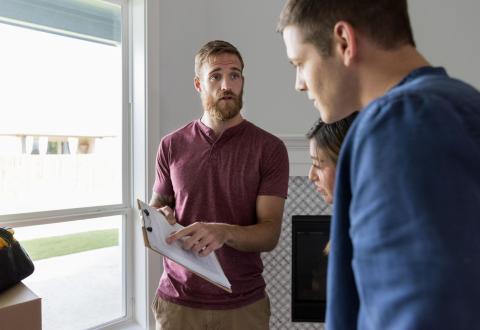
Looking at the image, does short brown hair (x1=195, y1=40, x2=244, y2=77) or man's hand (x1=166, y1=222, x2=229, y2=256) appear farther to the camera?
short brown hair (x1=195, y1=40, x2=244, y2=77)

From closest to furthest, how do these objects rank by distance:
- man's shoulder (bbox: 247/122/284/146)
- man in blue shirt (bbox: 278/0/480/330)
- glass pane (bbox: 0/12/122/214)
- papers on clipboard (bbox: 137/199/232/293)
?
1. man in blue shirt (bbox: 278/0/480/330)
2. papers on clipboard (bbox: 137/199/232/293)
3. man's shoulder (bbox: 247/122/284/146)
4. glass pane (bbox: 0/12/122/214)

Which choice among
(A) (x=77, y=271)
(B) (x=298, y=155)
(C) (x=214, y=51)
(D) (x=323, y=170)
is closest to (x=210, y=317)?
(D) (x=323, y=170)

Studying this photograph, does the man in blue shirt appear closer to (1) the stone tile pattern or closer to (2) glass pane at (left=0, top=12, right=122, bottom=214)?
→ (2) glass pane at (left=0, top=12, right=122, bottom=214)

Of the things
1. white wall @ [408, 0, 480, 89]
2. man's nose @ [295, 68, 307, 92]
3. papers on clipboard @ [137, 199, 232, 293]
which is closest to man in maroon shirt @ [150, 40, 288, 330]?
papers on clipboard @ [137, 199, 232, 293]

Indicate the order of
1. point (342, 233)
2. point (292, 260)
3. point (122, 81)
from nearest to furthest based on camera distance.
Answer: point (342, 233)
point (122, 81)
point (292, 260)

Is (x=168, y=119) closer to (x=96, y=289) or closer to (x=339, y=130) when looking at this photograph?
(x=96, y=289)

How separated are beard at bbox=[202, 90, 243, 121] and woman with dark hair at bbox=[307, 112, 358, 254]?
0.45 metres

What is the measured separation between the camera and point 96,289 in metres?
2.33

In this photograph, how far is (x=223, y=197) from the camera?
1438 mm

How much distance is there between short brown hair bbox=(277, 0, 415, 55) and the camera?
53 cm

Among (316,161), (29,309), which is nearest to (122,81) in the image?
(29,309)

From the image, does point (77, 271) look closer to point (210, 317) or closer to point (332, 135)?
point (210, 317)

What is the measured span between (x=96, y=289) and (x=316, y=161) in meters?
1.73

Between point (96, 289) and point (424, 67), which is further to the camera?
point (96, 289)
